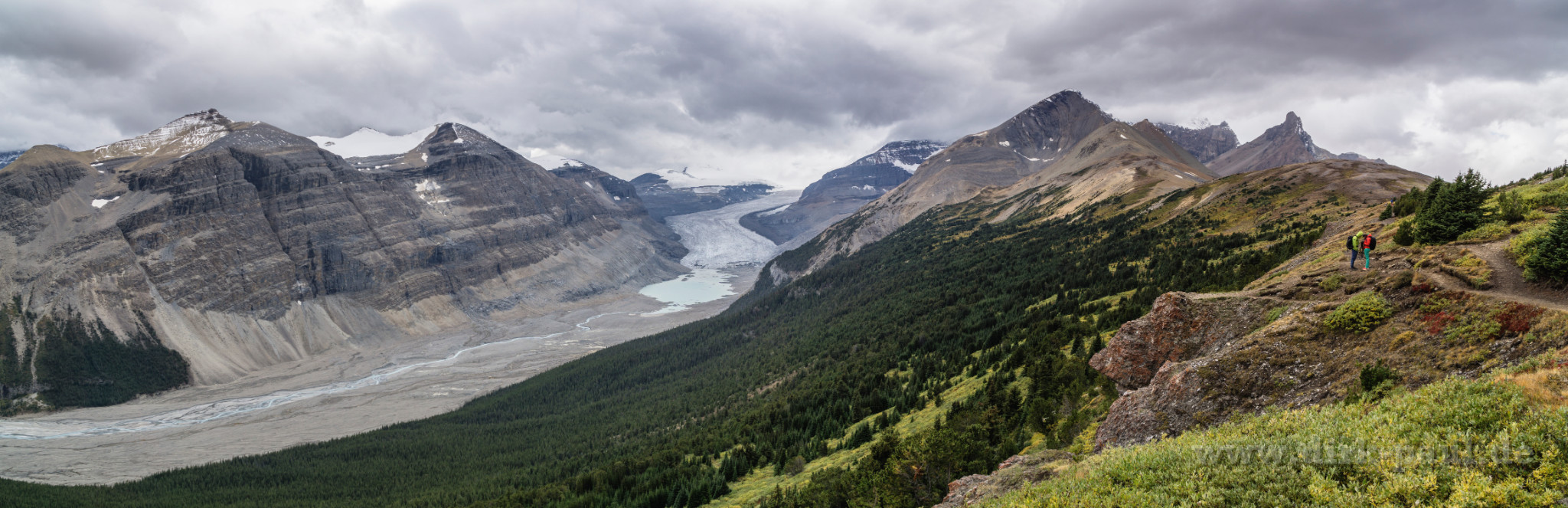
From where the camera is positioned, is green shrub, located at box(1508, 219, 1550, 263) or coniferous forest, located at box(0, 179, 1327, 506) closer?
green shrub, located at box(1508, 219, 1550, 263)

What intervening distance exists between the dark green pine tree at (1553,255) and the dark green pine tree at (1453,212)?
566cm

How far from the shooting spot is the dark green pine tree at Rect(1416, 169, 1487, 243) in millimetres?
23391

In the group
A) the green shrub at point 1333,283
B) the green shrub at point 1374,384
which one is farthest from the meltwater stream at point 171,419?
the green shrub at point 1333,283

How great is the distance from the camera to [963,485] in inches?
855

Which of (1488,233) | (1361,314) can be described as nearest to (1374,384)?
(1361,314)

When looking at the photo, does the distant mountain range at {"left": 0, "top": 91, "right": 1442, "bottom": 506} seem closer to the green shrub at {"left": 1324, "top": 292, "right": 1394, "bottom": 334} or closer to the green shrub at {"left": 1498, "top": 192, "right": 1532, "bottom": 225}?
the green shrub at {"left": 1324, "top": 292, "right": 1394, "bottom": 334}

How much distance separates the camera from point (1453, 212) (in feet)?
77.0

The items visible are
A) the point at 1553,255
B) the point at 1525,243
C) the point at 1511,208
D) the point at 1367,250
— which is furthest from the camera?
the point at 1367,250

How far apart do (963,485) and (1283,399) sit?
1005 centimetres

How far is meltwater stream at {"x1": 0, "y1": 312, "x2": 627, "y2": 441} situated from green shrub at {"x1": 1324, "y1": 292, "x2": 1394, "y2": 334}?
16554 cm

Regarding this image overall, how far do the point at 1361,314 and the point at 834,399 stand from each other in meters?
45.3

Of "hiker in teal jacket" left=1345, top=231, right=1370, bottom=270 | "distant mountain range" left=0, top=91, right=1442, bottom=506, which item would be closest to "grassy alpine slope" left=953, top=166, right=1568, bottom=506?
"distant mountain range" left=0, top=91, right=1442, bottom=506

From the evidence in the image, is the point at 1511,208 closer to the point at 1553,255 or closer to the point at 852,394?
the point at 1553,255

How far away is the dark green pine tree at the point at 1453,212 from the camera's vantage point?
23.4 metres
